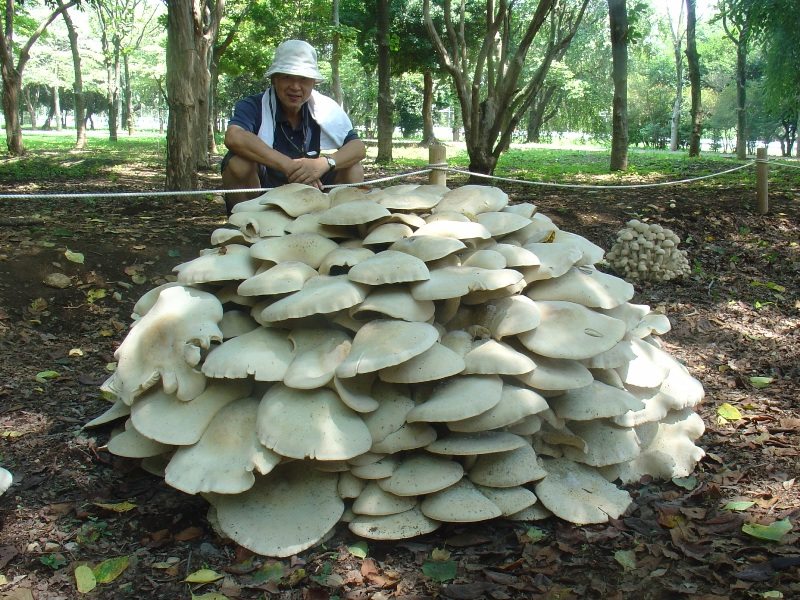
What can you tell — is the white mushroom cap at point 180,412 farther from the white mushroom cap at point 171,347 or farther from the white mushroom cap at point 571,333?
the white mushroom cap at point 571,333

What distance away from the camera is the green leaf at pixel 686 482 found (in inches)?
100

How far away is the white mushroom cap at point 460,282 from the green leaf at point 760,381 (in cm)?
188

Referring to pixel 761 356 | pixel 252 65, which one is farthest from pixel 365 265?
pixel 252 65

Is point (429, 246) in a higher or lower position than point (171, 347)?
higher

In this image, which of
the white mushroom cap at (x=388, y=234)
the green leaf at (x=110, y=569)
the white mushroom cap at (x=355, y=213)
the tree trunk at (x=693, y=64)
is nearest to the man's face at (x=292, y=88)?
the white mushroom cap at (x=355, y=213)

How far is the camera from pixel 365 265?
243cm

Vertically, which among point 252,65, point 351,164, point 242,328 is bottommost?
point 242,328

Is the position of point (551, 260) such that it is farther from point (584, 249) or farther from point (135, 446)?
point (135, 446)

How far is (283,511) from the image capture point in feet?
7.43

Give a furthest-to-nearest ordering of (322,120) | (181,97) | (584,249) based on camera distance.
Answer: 1. (181,97)
2. (322,120)
3. (584,249)

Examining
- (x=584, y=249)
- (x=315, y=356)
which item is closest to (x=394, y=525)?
(x=315, y=356)

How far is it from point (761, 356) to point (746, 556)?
221 centimetres

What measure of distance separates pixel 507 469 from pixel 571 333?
0.57 meters

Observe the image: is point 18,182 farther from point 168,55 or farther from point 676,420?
point 676,420
